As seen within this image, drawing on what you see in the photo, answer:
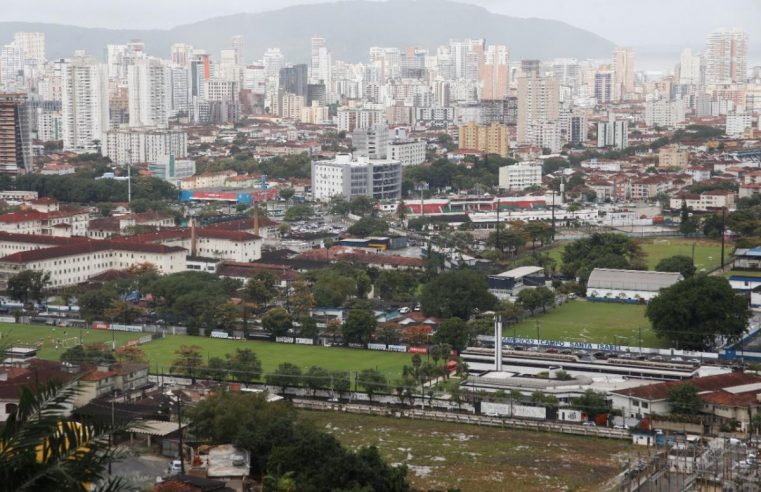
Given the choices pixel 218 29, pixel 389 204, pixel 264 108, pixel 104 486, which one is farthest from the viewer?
pixel 218 29

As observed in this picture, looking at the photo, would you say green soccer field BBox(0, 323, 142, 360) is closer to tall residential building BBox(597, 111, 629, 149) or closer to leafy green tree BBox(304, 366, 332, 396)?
leafy green tree BBox(304, 366, 332, 396)

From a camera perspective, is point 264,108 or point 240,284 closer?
point 240,284

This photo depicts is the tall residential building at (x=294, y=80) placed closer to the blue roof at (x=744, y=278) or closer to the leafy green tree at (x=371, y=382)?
the blue roof at (x=744, y=278)

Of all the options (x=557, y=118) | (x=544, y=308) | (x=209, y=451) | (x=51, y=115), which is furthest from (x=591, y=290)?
(x=51, y=115)

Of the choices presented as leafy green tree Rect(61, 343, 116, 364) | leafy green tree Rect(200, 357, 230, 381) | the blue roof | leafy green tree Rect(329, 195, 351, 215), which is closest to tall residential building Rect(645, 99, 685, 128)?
leafy green tree Rect(329, 195, 351, 215)

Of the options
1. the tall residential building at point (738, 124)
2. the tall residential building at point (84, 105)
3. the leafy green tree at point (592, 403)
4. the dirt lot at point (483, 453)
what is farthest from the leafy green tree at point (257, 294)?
the tall residential building at point (738, 124)

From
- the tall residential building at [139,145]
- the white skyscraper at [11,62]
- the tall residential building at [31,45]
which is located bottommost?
the tall residential building at [139,145]

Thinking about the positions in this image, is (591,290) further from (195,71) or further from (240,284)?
(195,71)
